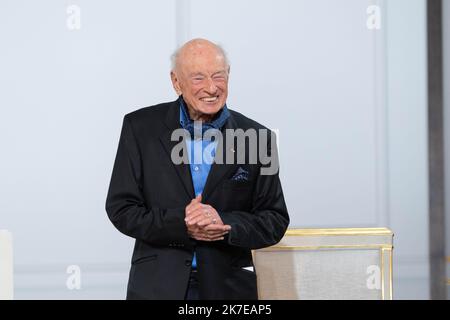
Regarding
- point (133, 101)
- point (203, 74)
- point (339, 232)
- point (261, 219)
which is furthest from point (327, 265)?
point (133, 101)

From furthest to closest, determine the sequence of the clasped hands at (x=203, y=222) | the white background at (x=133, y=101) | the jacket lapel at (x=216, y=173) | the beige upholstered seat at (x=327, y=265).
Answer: the white background at (x=133, y=101)
the beige upholstered seat at (x=327, y=265)
the jacket lapel at (x=216, y=173)
the clasped hands at (x=203, y=222)

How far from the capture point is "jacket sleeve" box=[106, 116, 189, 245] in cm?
211

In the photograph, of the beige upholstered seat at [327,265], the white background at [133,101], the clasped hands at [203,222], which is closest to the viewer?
the clasped hands at [203,222]

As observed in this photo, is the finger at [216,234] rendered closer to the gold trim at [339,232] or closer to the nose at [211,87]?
the nose at [211,87]

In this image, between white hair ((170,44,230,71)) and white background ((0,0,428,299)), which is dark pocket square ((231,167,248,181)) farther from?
white background ((0,0,428,299))

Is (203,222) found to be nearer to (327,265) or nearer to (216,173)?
(216,173)

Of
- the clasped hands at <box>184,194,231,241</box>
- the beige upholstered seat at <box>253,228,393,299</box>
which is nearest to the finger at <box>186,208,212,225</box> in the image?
the clasped hands at <box>184,194,231,241</box>

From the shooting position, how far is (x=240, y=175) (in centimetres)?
223

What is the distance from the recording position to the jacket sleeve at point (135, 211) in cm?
211

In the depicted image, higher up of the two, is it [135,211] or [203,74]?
[203,74]

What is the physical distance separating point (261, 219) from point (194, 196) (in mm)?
186

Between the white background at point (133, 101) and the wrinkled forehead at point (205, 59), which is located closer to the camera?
the wrinkled forehead at point (205, 59)

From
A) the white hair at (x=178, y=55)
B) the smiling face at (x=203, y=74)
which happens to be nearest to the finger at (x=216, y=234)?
the smiling face at (x=203, y=74)
